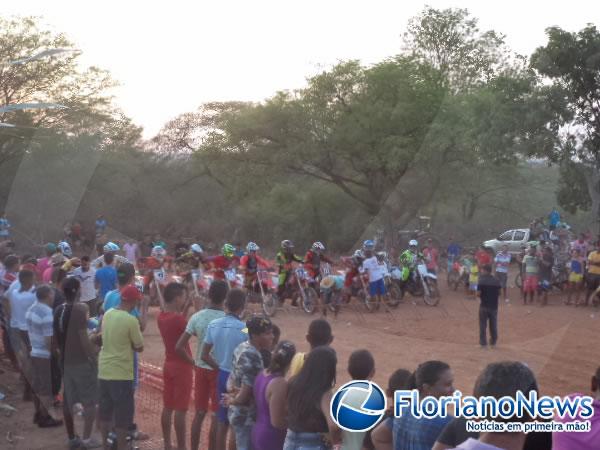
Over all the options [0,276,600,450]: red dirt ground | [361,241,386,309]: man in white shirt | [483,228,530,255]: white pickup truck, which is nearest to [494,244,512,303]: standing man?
[0,276,600,450]: red dirt ground

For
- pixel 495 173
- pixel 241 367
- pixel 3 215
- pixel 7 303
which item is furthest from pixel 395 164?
pixel 241 367

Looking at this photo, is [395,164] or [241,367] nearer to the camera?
[241,367]

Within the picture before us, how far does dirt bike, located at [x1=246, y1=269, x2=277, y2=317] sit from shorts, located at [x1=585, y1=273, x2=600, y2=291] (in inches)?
314

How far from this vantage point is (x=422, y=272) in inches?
741

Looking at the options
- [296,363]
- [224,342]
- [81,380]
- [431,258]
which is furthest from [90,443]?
[431,258]

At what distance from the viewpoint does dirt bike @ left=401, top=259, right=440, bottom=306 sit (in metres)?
18.9

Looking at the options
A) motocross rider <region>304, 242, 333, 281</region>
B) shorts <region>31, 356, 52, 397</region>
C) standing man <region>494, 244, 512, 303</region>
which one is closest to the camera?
shorts <region>31, 356, 52, 397</region>

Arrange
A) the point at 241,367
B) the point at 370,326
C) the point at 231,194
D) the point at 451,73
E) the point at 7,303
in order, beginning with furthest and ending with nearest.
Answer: the point at 231,194 < the point at 451,73 < the point at 370,326 < the point at 7,303 < the point at 241,367

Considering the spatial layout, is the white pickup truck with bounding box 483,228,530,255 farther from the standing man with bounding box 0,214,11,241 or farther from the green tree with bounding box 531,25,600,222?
the standing man with bounding box 0,214,11,241

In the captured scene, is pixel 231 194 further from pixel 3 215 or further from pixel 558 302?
pixel 558 302

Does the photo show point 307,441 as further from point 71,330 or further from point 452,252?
point 452,252

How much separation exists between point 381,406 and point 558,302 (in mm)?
16348

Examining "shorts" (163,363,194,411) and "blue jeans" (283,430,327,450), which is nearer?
"blue jeans" (283,430,327,450)

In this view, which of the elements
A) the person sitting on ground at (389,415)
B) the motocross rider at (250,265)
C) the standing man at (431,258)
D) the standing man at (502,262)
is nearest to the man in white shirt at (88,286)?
the motocross rider at (250,265)
